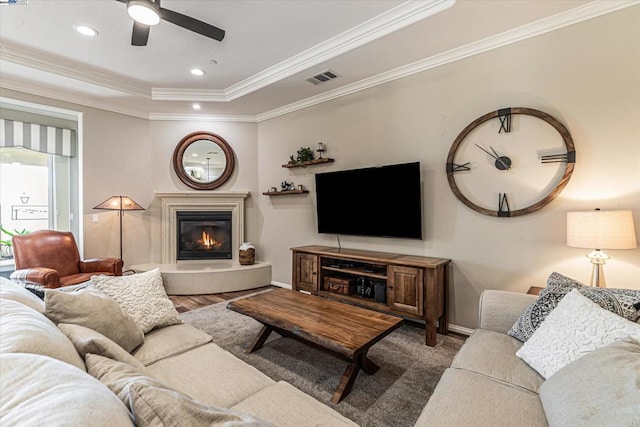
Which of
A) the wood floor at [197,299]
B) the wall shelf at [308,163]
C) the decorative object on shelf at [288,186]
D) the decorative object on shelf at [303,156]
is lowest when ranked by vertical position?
the wood floor at [197,299]

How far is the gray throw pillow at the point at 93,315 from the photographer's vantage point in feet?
4.48

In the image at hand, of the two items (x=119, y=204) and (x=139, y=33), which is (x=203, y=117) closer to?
(x=119, y=204)

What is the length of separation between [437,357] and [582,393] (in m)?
1.66

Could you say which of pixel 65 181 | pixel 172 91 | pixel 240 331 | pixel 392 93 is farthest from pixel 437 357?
pixel 65 181

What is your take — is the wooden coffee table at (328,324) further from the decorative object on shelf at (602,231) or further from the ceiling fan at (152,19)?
the ceiling fan at (152,19)

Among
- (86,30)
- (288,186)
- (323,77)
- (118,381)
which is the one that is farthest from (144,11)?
(288,186)

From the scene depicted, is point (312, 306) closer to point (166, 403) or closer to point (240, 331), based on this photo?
point (240, 331)

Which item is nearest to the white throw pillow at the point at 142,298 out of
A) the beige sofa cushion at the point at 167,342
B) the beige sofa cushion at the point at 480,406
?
the beige sofa cushion at the point at 167,342

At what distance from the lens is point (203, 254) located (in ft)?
16.8

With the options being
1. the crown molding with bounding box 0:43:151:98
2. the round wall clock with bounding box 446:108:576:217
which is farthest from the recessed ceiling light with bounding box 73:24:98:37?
the round wall clock with bounding box 446:108:576:217

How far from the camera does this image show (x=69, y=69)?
367cm

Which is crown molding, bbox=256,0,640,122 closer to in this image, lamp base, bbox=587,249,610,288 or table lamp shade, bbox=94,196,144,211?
lamp base, bbox=587,249,610,288

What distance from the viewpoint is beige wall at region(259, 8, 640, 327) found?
236 cm

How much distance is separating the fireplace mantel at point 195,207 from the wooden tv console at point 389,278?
160cm
